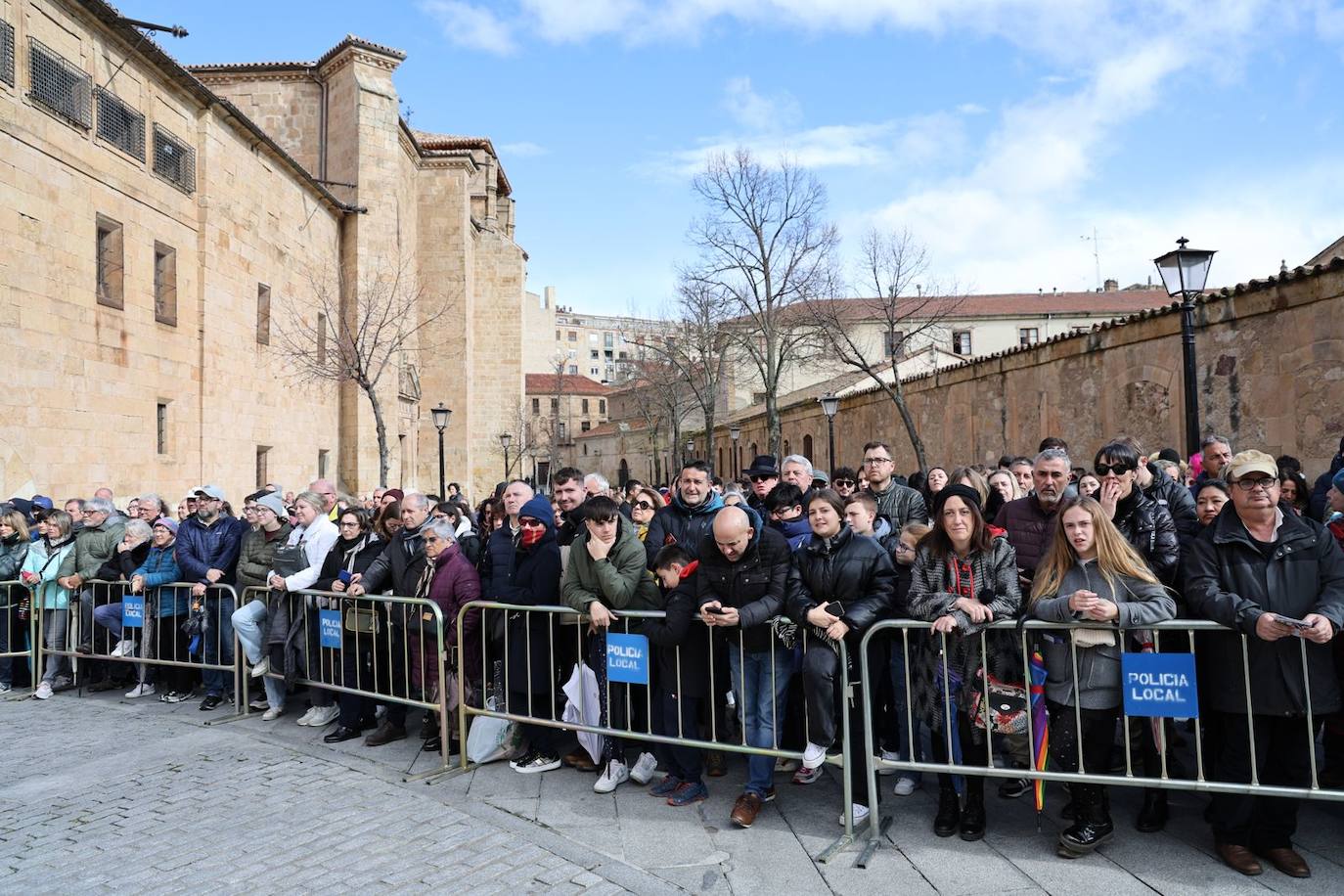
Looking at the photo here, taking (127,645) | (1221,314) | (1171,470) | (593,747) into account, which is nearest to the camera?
(593,747)

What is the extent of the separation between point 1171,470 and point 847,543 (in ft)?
11.0

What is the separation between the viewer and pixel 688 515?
645cm

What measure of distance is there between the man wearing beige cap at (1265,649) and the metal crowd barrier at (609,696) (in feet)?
5.62

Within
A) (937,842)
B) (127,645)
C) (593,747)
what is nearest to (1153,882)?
(937,842)

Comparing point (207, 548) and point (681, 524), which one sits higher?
point (681, 524)

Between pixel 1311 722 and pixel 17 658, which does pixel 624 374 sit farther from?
pixel 1311 722

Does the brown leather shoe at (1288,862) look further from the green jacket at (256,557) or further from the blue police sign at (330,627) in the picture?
the green jacket at (256,557)

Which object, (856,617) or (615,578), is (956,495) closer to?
(856,617)

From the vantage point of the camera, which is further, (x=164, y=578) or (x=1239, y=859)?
(x=164, y=578)

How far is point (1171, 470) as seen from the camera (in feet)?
21.4

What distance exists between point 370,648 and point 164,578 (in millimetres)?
2599

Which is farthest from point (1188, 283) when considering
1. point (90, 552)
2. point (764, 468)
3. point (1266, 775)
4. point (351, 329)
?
point (351, 329)

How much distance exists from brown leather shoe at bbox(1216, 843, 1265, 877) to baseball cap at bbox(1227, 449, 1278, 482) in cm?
166

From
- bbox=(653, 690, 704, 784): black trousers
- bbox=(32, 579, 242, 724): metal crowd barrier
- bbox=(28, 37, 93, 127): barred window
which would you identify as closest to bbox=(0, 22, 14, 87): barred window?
bbox=(28, 37, 93, 127): barred window
